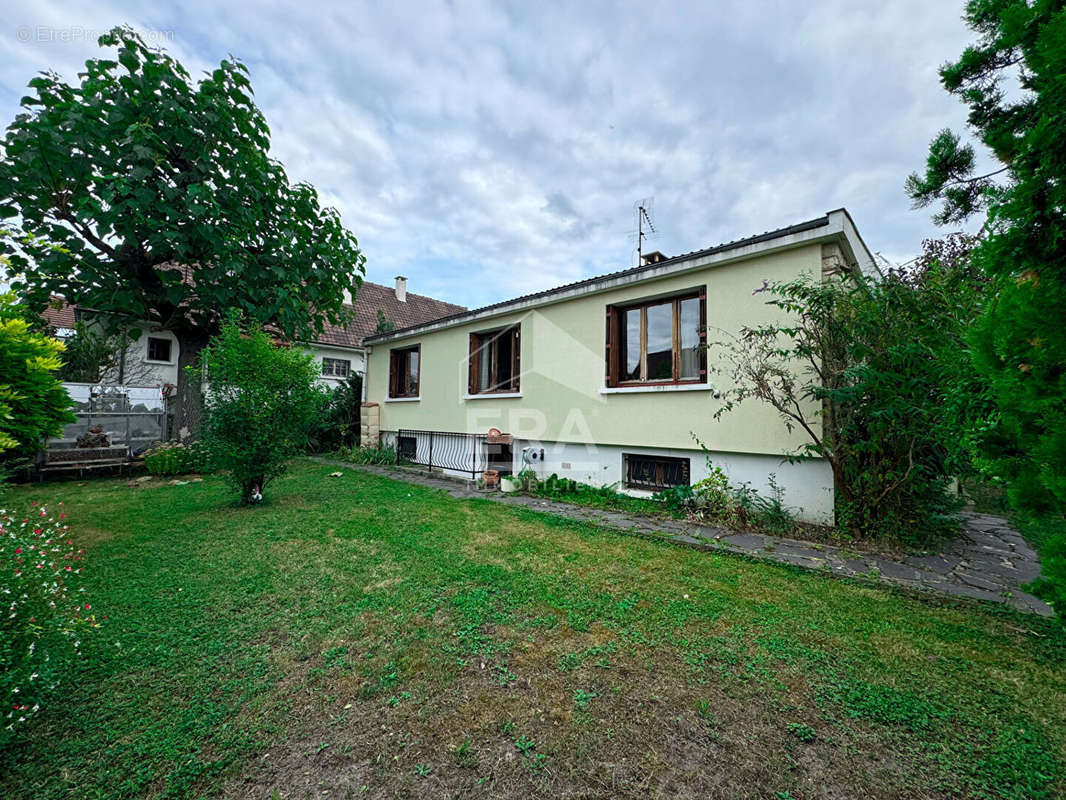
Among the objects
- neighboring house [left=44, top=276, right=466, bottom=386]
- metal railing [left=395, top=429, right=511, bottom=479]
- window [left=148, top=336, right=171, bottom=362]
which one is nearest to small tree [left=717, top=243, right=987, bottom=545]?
metal railing [left=395, top=429, right=511, bottom=479]

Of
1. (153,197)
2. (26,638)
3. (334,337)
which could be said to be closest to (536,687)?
(26,638)

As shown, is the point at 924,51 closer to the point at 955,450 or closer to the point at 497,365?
the point at 955,450

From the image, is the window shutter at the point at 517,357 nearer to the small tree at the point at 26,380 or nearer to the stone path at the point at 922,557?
the stone path at the point at 922,557

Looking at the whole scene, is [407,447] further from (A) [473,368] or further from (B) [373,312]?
(B) [373,312]

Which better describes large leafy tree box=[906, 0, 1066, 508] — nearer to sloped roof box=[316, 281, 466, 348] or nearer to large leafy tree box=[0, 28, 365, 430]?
large leafy tree box=[0, 28, 365, 430]

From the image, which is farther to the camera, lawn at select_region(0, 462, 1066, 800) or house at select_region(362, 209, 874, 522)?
house at select_region(362, 209, 874, 522)

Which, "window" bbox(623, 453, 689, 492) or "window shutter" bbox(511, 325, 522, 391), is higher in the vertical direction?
"window shutter" bbox(511, 325, 522, 391)

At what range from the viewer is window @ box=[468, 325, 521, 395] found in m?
9.28

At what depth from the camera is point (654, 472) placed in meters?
6.91

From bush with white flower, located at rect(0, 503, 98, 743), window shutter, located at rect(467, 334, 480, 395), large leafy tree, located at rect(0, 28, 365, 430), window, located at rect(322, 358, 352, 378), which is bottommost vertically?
bush with white flower, located at rect(0, 503, 98, 743)

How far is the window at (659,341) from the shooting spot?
20.9 feet

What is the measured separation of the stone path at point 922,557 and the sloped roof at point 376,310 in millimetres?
15174

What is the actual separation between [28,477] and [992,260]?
14.2 metres

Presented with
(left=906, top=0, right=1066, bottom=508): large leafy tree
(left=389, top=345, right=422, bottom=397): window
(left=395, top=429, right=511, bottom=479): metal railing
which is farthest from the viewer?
(left=389, top=345, right=422, bottom=397): window
